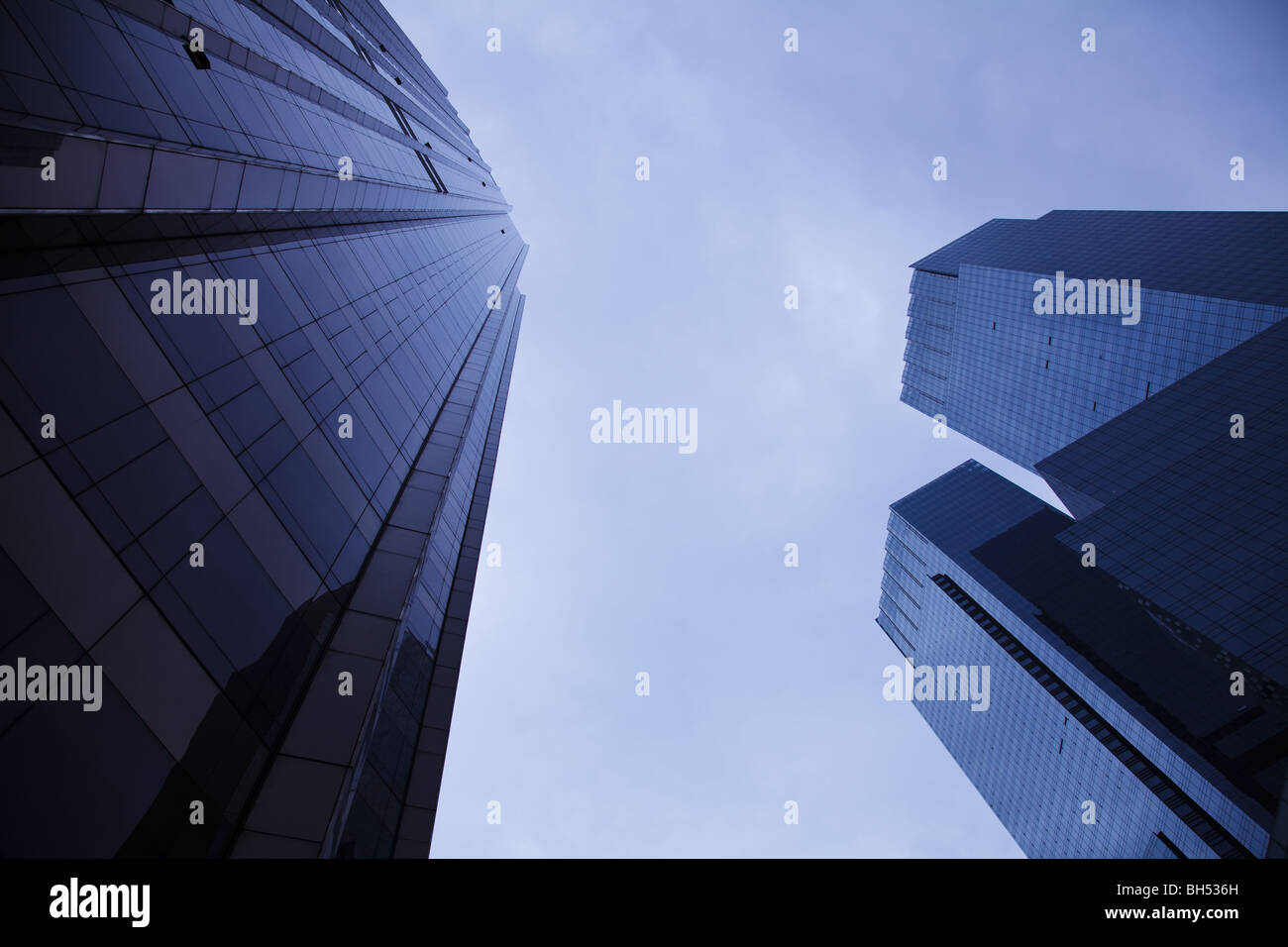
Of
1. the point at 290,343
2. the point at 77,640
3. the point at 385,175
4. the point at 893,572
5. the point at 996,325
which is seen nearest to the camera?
the point at 77,640

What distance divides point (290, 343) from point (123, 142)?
18.7 ft

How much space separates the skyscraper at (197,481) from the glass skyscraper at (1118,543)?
42.3m

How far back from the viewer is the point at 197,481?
11.7m

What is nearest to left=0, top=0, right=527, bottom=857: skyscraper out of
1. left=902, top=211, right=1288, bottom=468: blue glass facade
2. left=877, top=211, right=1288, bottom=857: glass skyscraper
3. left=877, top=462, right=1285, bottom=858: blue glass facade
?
left=877, top=211, right=1288, bottom=857: glass skyscraper

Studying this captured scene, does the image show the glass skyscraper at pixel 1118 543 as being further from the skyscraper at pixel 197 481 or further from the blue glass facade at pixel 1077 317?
the skyscraper at pixel 197 481

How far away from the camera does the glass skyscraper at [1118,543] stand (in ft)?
190

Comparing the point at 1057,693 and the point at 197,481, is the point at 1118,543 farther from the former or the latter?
the point at 197,481

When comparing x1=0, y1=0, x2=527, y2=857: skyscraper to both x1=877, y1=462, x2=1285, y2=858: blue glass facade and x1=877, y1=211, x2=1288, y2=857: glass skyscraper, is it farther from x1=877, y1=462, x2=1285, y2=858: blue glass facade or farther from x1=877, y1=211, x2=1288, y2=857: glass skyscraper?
x1=877, y1=462, x2=1285, y2=858: blue glass facade

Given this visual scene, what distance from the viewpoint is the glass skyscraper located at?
57.8 m

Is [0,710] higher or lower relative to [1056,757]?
higher

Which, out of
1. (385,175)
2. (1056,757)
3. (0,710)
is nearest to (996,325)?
(1056,757)

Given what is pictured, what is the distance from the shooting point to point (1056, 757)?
296ft
